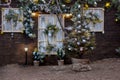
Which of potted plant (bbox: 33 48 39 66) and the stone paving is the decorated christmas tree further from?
potted plant (bbox: 33 48 39 66)

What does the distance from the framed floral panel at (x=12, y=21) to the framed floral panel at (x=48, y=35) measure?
643mm

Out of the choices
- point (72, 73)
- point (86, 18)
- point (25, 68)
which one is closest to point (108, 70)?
point (72, 73)

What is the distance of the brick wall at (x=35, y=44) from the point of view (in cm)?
1222

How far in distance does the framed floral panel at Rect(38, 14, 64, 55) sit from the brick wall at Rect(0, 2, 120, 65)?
7.5 inches

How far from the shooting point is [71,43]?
33.3 ft

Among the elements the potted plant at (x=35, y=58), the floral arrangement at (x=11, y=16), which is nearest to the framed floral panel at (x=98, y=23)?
the potted plant at (x=35, y=58)

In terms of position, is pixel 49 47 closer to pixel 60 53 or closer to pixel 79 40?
pixel 60 53

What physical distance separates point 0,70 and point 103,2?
4.13m

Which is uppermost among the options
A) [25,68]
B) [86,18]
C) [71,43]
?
[86,18]

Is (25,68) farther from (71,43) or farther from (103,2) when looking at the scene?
(103,2)

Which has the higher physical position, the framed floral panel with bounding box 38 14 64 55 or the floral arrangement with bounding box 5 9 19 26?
the floral arrangement with bounding box 5 9 19 26

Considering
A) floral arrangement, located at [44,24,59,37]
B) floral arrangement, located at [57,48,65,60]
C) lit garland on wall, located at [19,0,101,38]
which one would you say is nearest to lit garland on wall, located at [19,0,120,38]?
lit garland on wall, located at [19,0,101,38]

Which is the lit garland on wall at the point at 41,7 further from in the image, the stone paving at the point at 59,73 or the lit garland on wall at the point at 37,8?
the stone paving at the point at 59,73

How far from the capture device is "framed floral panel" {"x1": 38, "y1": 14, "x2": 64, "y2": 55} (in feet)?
40.2
